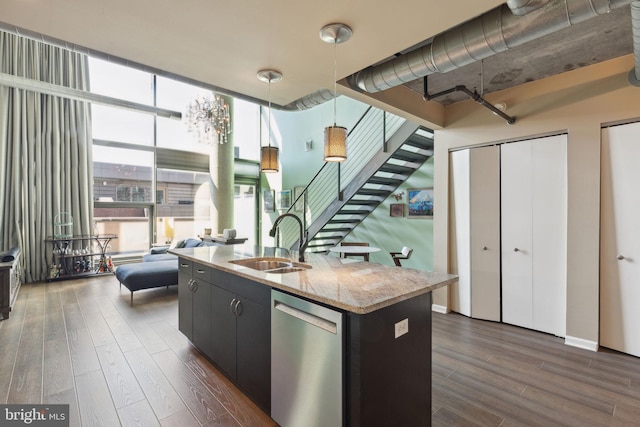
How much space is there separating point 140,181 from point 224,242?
307 centimetres

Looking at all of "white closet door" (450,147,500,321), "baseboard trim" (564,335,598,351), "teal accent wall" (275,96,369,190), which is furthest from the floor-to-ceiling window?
"baseboard trim" (564,335,598,351)

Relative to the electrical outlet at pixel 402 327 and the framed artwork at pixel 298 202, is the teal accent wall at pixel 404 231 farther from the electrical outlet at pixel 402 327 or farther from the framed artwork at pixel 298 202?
the electrical outlet at pixel 402 327

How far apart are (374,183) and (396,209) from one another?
2.25 ft

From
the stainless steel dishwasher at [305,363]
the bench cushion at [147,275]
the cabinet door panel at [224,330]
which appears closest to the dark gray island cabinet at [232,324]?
the cabinet door panel at [224,330]

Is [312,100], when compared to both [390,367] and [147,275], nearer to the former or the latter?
[390,367]

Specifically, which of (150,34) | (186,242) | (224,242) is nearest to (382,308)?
(150,34)

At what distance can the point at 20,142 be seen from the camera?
5.68 metres

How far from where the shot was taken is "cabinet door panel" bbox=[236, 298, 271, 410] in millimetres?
1996

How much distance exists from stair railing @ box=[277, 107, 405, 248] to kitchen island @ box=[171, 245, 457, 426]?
8.92 ft

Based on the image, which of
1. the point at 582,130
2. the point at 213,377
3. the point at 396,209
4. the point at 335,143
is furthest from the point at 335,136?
the point at 396,209

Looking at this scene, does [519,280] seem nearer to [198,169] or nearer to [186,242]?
[186,242]

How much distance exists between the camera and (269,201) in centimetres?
866

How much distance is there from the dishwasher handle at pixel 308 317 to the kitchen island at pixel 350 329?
58mm

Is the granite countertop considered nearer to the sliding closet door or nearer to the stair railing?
the sliding closet door
